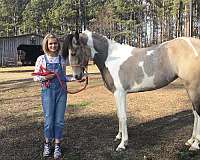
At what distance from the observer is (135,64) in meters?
5.90

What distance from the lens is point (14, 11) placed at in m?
81.1

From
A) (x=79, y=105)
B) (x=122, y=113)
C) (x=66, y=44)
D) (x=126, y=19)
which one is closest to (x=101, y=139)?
(x=122, y=113)

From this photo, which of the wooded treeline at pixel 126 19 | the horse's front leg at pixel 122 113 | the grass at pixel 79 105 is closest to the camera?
the horse's front leg at pixel 122 113

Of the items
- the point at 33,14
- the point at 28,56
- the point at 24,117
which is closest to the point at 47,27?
the point at 33,14

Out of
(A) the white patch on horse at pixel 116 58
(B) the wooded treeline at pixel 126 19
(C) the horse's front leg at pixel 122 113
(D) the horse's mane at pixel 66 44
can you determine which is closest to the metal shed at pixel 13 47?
(B) the wooded treeline at pixel 126 19

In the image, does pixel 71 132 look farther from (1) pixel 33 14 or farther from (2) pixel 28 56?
(1) pixel 33 14

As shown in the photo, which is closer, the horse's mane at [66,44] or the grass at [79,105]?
the horse's mane at [66,44]

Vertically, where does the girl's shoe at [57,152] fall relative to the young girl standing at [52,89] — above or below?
below

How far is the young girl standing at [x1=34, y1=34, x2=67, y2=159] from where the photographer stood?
5.38 metres

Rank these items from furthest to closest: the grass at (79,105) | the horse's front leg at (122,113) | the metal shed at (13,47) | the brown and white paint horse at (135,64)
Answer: the metal shed at (13,47) → the grass at (79,105) → the horse's front leg at (122,113) → the brown and white paint horse at (135,64)

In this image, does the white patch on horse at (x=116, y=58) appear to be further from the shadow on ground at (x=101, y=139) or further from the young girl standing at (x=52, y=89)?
the shadow on ground at (x=101, y=139)

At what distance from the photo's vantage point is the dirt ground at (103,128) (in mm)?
5605

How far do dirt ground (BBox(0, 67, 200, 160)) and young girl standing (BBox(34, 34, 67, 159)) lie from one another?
1.12 feet

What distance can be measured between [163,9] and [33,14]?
29.9 meters
